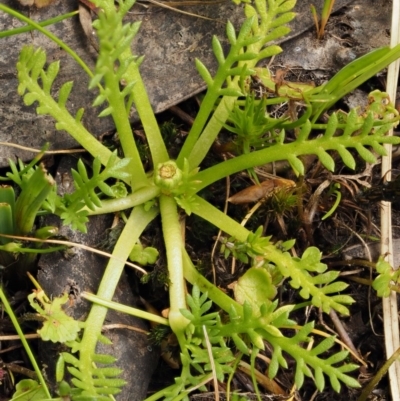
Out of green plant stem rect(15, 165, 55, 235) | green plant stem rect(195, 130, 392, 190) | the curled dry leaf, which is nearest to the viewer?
green plant stem rect(15, 165, 55, 235)

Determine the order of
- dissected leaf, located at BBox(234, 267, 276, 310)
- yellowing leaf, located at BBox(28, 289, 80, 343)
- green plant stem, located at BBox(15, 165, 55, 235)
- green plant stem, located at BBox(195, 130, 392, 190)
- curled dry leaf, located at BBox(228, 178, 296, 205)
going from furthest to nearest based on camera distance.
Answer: curled dry leaf, located at BBox(228, 178, 296, 205)
dissected leaf, located at BBox(234, 267, 276, 310)
green plant stem, located at BBox(195, 130, 392, 190)
yellowing leaf, located at BBox(28, 289, 80, 343)
green plant stem, located at BBox(15, 165, 55, 235)

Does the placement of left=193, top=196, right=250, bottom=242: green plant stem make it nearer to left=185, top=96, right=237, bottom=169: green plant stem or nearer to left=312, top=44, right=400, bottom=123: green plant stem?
left=185, top=96, right=237, bottom=169: green plant stem

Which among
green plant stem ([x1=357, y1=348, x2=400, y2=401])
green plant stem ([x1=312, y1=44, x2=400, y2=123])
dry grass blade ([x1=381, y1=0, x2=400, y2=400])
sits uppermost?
green plant stem ([x1=312, y1=44, x2=400, y2=123])

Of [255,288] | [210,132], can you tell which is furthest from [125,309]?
[210,132]

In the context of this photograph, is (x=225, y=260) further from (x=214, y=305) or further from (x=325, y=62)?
(x=325, y=62)

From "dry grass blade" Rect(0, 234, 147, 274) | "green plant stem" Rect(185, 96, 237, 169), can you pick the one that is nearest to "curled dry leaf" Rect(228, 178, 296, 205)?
"green plant stem" Rect(185, 96, 237, 169)

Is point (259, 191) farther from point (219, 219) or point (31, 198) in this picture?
point (31, 198)

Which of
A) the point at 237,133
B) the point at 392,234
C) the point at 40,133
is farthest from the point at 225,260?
the point at 40,133

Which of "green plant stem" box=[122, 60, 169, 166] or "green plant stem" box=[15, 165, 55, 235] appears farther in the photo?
"green plant stem" box=[122, 60, 169, 166]
